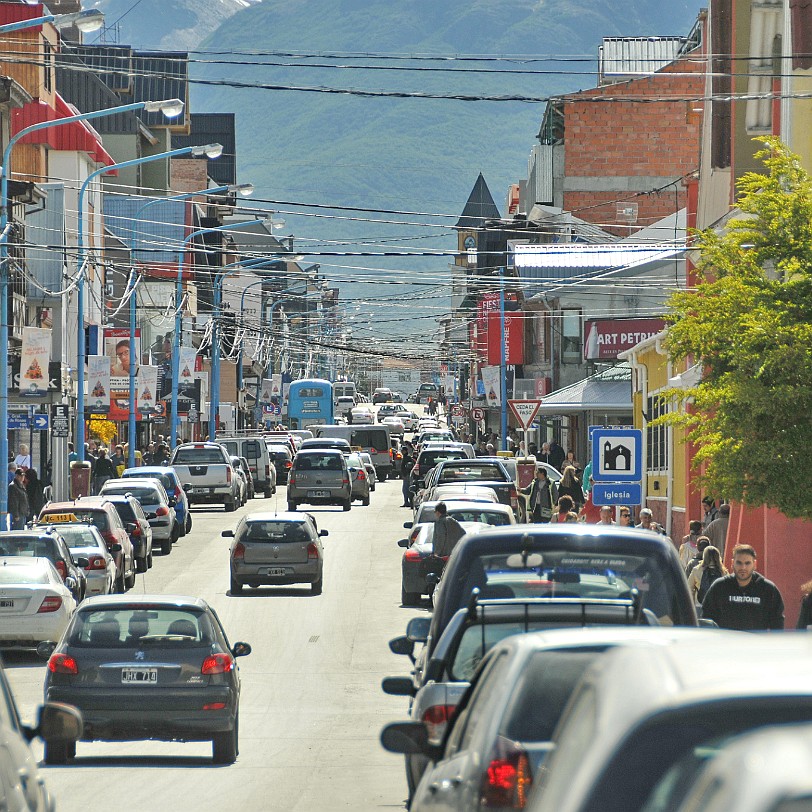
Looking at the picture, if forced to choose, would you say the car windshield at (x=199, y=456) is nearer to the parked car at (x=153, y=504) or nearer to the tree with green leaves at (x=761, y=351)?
the parked car at (x=153, y=504)

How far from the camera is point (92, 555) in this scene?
25.4 meters

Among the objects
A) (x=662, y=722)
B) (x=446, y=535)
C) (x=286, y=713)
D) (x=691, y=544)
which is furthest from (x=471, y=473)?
(x=662, y=722)

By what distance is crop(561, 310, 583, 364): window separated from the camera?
223 ft

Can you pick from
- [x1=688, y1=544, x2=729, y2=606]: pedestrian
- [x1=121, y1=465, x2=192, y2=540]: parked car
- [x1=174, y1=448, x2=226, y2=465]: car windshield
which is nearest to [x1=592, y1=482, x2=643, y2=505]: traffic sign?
[x1=688, y1=544, x2=729, y2=606]: pedestrian

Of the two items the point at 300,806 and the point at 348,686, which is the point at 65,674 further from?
the point at 348,686

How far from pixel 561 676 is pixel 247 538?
23.5 m

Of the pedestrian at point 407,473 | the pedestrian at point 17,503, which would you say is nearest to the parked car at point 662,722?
the pedestrian at point 17,503

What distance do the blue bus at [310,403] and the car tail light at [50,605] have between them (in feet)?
233

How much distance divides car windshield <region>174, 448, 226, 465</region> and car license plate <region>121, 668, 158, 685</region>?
3623 centimetres

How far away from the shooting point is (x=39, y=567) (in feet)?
69.4

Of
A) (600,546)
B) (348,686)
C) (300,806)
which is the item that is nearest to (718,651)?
(600,546)

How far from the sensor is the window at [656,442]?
37094 mm

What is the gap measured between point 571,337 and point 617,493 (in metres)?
45.8

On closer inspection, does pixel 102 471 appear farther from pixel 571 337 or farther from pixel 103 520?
pixel 571 337
